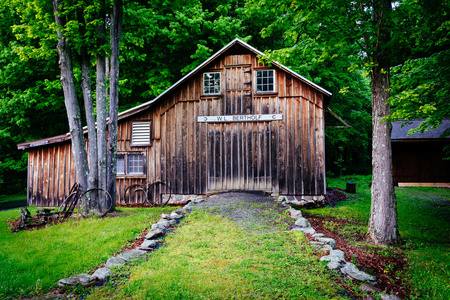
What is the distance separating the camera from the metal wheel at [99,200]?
9.16 metres

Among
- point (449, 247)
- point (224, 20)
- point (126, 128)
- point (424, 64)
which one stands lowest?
point (449, 247)

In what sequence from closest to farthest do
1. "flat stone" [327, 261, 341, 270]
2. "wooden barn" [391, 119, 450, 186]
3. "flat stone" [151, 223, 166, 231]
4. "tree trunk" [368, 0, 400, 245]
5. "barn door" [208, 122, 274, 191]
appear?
"flat stone" [327, 261, 341, 270]
"tree trunk" [368, 0, 400, 245]
"flat stone" [151, 223, 166, 231]
"barn door" [208, 122, 274, 191]
"wooden barn" [391, 119, 450, 186]

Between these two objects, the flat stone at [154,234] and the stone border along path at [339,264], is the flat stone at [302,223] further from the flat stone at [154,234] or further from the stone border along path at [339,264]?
the flat stone at [154,234]

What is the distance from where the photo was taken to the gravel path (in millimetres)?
7289

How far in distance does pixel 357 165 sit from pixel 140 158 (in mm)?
25936

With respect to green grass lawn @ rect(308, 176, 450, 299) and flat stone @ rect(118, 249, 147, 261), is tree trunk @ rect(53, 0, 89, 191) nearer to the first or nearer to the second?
flat stone @ rect(118, 249, 147, 261)

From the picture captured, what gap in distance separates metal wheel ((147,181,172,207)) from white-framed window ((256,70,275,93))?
593 centimetres

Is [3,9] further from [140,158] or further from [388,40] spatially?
[388,40]

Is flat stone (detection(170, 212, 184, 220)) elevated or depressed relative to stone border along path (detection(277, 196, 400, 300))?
elevated

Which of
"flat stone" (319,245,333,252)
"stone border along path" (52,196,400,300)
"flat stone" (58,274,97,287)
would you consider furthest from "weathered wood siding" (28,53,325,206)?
"flat stone" (58,274,97,287)

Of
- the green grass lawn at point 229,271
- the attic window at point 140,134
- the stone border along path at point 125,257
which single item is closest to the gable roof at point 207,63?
the attic window at point 140,134

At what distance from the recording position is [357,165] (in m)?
31.3

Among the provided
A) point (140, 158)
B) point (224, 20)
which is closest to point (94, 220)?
point (140, 158)

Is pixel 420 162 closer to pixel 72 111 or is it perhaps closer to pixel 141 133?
pixel 141 133
